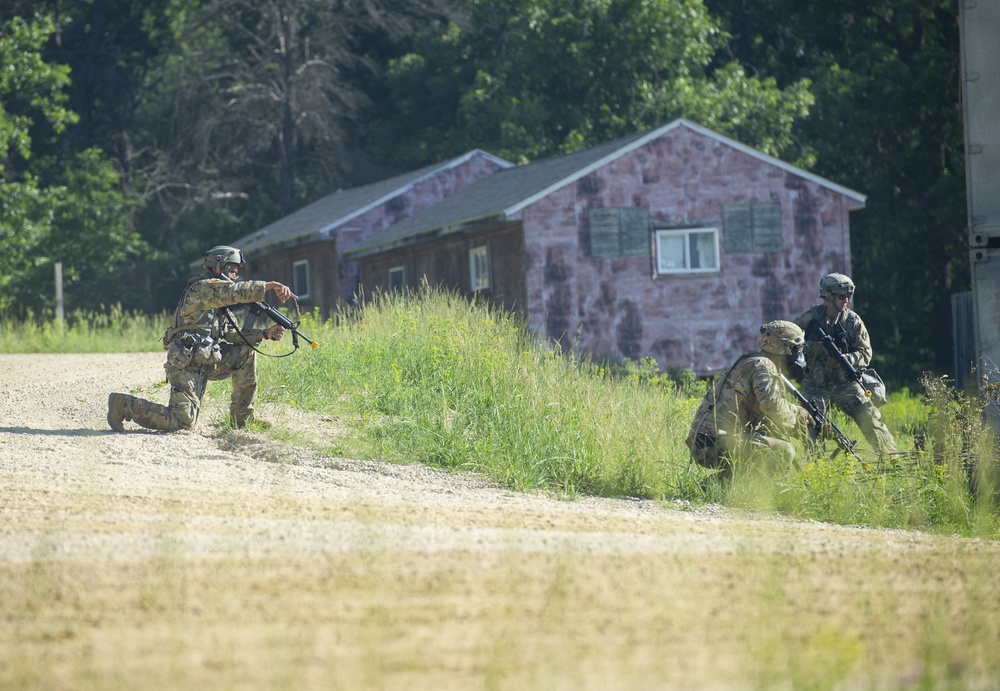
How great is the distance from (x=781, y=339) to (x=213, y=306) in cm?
435

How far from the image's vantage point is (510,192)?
23703 millimetres

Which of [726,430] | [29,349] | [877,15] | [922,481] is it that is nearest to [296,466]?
[726,430]

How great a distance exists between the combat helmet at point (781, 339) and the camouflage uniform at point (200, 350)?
3.84m

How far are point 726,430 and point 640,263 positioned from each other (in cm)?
1369

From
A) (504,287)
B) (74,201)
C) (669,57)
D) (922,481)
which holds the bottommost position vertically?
(922,481)

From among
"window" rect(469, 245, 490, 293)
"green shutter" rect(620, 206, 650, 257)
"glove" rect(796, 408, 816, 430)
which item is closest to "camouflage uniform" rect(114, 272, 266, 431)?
"glove" rect(796, 408, 816, 430)

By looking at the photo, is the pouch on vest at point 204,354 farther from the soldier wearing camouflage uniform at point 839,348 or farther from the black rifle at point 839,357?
the black rifle at point 839,357

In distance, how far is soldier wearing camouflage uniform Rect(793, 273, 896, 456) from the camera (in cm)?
1176

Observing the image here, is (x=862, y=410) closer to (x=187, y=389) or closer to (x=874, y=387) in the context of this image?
(x=874, y=387)

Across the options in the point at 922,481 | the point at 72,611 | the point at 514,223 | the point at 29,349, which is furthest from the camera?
the point at 514,223

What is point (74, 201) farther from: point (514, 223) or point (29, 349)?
point (514, 223)

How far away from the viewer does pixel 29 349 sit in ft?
69.4

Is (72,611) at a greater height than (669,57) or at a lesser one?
lesser

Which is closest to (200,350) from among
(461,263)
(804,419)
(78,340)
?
(804,419)
